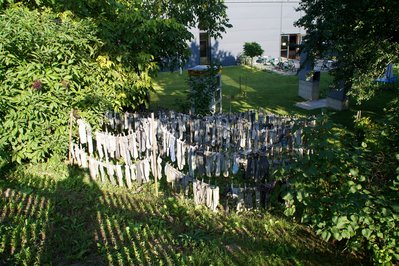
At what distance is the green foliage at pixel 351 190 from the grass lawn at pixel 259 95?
6.82 m

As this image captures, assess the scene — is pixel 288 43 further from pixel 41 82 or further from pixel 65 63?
pixel 41 82

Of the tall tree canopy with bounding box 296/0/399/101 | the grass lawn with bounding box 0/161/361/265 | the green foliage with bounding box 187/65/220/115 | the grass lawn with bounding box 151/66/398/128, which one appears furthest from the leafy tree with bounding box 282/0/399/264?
the grass lawn with bounding box 151/66/398/128

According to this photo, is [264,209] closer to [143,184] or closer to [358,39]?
[143,184]

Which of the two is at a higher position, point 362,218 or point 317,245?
point 362,218

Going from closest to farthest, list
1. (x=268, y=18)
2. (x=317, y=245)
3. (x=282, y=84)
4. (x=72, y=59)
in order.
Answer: (x=317, y=245) → (x=72, y=59) → (x=282, y=84) → (x=268, y=18)

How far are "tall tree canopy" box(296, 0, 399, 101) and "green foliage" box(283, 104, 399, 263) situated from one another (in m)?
4.66

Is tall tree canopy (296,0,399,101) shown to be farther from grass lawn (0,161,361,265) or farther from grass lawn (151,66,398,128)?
grass lawn (0,161,361,265)

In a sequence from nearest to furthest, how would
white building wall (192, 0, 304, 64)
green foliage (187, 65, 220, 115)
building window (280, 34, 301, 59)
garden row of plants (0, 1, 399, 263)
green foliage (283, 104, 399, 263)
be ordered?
1. green foliage (283, 104, 399, 263)
2. garden row of plants (0, 1, 399, 263)
3. green foliage (187, 65, 220, 115)
4. white building wall (192, 0, 304, 64)
5. building window (280, 34, 301, 59)

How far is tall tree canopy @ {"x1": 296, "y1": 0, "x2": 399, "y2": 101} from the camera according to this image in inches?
301

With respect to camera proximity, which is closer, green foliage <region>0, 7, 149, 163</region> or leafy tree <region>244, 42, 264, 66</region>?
green foliage <region>0, 7, 149, 163</region>

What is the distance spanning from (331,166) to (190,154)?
2800mm

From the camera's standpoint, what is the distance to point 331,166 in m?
3.66

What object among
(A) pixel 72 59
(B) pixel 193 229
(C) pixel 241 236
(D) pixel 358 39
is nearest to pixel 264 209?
(C) pixel 241 236

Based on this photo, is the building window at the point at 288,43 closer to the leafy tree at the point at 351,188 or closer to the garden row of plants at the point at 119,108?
the garden row of plants at the point at 119,108
